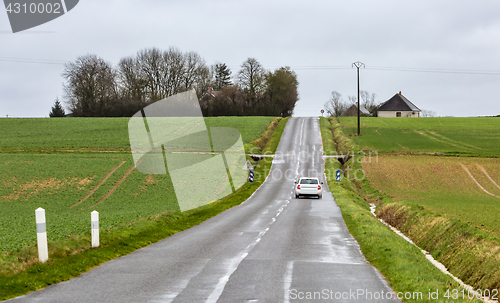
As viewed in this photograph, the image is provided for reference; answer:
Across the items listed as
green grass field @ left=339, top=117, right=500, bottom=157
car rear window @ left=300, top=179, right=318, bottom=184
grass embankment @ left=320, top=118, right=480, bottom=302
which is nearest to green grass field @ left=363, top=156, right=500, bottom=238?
grass embankment @ left=320, top=118, right=480, bottom=302

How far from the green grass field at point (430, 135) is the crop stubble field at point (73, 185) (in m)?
19.4

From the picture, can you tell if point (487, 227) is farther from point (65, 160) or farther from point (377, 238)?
point (65, 160)

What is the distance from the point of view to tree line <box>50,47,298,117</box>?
113 m

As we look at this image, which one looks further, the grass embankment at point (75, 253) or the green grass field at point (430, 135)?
the green grass field at point (430, 135)

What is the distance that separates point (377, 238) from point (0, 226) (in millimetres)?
17453

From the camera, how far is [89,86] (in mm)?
111812

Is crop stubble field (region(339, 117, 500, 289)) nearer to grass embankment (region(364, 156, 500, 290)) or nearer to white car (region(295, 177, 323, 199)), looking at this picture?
grass embankment (region(364, 156, 500, 290))

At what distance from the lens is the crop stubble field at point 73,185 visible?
72.1ft

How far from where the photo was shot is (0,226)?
21484mm

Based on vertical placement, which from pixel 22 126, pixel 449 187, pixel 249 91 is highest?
pixel 249 91

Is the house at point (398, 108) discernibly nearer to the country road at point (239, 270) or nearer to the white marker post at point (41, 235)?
the country road at point (239, 270)

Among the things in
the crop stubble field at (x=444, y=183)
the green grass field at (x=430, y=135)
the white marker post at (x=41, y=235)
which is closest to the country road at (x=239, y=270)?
the white marker post at (x=41, y=235)

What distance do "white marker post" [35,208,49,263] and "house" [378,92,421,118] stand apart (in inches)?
5118

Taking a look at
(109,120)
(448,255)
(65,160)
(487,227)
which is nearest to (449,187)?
(487,227)
